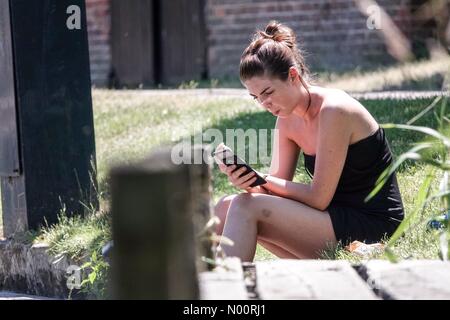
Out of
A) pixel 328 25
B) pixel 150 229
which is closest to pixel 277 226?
pixel 150 229

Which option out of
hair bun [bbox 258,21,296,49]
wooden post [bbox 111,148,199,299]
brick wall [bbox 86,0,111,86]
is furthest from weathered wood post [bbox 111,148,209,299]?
brick wall [bbox 86,0,111,86]

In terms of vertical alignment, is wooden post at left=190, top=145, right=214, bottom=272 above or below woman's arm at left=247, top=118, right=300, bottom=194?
above

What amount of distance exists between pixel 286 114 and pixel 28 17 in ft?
6.27

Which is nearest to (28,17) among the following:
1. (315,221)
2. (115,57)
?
(315,221)

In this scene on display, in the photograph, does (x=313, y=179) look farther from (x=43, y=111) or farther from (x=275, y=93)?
(x=43, y=111)

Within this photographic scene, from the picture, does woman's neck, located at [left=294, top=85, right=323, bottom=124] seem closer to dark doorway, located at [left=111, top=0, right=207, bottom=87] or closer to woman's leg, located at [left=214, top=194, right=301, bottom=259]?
woman's leg, located at [left=214, top=194, right=301, bottom=259]

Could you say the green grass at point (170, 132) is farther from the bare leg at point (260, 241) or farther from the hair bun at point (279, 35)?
the hair bun at point (279, 35)

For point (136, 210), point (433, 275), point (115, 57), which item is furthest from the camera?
point (115, 57)

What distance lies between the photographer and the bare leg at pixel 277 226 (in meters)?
4.02

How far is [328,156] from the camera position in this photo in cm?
420

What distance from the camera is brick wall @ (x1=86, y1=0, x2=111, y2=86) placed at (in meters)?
13.6

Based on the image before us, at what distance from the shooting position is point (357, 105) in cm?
429

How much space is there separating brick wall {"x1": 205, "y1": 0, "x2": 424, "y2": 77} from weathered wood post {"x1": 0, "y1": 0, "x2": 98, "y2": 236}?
22.7 feet
